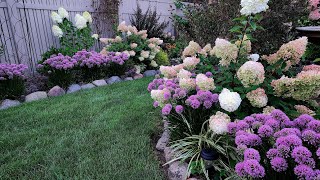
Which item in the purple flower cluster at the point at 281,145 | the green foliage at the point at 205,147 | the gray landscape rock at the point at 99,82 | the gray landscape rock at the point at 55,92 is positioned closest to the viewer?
the purple flower cluster at the point at 281,145

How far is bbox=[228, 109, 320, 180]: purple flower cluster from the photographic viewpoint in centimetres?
106

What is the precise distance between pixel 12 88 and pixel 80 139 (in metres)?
2.08

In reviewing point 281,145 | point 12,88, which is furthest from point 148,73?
point 281,145

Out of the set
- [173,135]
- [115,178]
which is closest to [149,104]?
[173,135]

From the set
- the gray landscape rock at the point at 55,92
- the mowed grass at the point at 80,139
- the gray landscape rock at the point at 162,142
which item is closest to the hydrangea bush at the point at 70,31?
the gray landscape rock at the point at 55,92

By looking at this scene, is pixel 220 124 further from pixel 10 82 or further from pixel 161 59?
pixel 161 59

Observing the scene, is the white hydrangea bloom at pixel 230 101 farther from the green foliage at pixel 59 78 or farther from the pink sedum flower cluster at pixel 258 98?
the green foliage at pixel 59 78

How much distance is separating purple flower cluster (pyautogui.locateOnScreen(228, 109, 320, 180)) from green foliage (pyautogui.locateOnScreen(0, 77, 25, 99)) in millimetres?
3642

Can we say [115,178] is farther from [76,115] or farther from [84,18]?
[84,18]

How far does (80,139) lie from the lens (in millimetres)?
2441

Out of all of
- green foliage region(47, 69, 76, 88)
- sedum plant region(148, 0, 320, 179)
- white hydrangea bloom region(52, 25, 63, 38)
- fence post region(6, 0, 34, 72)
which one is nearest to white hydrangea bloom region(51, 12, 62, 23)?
white hydrangea bloom region(52, 25, 63, 38)

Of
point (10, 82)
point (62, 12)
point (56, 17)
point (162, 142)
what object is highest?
point (62, 12)

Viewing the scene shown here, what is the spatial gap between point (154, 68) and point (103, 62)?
1879 millimetres

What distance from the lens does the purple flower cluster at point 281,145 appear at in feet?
3.49
